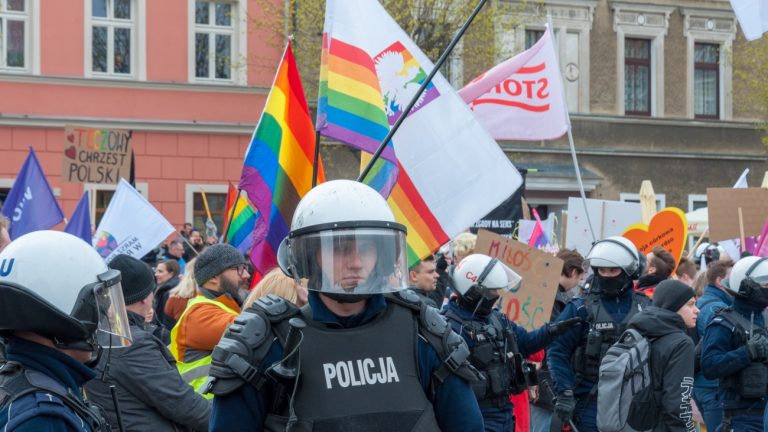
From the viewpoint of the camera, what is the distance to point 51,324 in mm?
2963

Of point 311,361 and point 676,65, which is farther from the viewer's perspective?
point 676,65

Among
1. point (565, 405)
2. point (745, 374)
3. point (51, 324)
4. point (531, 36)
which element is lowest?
point (565, 405)

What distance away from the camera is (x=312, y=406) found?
329cm

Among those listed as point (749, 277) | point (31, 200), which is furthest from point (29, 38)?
point (749, 277)

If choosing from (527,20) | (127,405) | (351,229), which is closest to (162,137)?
(527,20)

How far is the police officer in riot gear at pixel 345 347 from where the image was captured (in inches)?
130

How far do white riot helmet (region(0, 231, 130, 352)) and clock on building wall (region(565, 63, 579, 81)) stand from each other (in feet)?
85.1

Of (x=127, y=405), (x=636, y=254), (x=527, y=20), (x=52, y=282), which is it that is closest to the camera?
(x=52, y=282)

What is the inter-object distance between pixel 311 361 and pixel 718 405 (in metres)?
5.42

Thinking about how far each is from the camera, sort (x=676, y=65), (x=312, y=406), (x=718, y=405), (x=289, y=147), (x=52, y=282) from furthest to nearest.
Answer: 1. (x=676, y=65)
2. (x=718, y=405)
3. (x=289, y=147)
4. (x=312, y=406)
5. (x=52, y=282)

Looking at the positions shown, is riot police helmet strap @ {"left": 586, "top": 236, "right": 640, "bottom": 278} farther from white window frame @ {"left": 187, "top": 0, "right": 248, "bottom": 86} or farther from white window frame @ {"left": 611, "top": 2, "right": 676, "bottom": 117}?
white window frame @ {"left": 611, "top": 2, "right": 676, "bottom": 117}

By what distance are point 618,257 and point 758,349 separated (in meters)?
1.03

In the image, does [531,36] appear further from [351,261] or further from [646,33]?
[351,261]

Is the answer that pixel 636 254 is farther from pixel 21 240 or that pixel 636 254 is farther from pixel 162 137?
pixel 162 137
